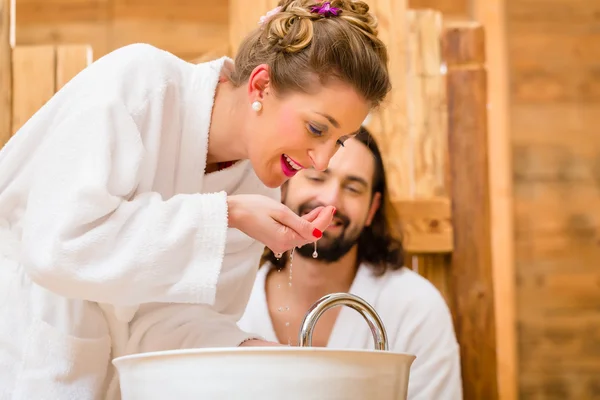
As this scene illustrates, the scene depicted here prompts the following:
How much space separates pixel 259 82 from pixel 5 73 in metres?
1.05

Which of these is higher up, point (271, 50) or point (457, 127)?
point (271, 50)

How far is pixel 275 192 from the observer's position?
1.61 m

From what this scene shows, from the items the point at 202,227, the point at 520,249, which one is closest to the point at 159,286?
the point at 202,227

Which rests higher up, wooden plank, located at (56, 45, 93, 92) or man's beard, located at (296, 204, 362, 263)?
wooden plank, located at (56, 45, 93, 92)

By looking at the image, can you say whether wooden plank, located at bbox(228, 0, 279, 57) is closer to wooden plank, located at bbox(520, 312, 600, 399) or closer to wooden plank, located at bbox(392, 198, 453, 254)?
wooden plank, located at bbox(392, 198, 453, 254)

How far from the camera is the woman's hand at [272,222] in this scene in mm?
1201

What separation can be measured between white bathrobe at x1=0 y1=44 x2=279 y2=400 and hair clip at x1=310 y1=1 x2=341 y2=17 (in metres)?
0.19

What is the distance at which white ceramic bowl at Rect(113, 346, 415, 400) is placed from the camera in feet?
3.37

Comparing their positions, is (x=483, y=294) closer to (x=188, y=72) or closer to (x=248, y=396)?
(x=188, y=72)

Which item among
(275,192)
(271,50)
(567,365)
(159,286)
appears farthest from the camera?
(567,365)

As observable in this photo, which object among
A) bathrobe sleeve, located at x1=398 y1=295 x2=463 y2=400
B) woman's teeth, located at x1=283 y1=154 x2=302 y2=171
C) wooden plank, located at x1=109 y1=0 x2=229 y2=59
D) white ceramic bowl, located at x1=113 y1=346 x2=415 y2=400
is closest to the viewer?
white ceramic bowl, located at x1=113 y1=346 x2=415 y2=400

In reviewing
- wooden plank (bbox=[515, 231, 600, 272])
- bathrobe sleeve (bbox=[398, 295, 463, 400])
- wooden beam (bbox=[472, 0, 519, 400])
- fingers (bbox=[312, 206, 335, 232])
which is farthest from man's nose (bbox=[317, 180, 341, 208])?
wooden plank (bbox=[515, 231, 600, 272])

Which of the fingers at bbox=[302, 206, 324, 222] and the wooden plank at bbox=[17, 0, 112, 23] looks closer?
the fingers at bbox=[302, 206, 324, 222]

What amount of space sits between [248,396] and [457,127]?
129cm
